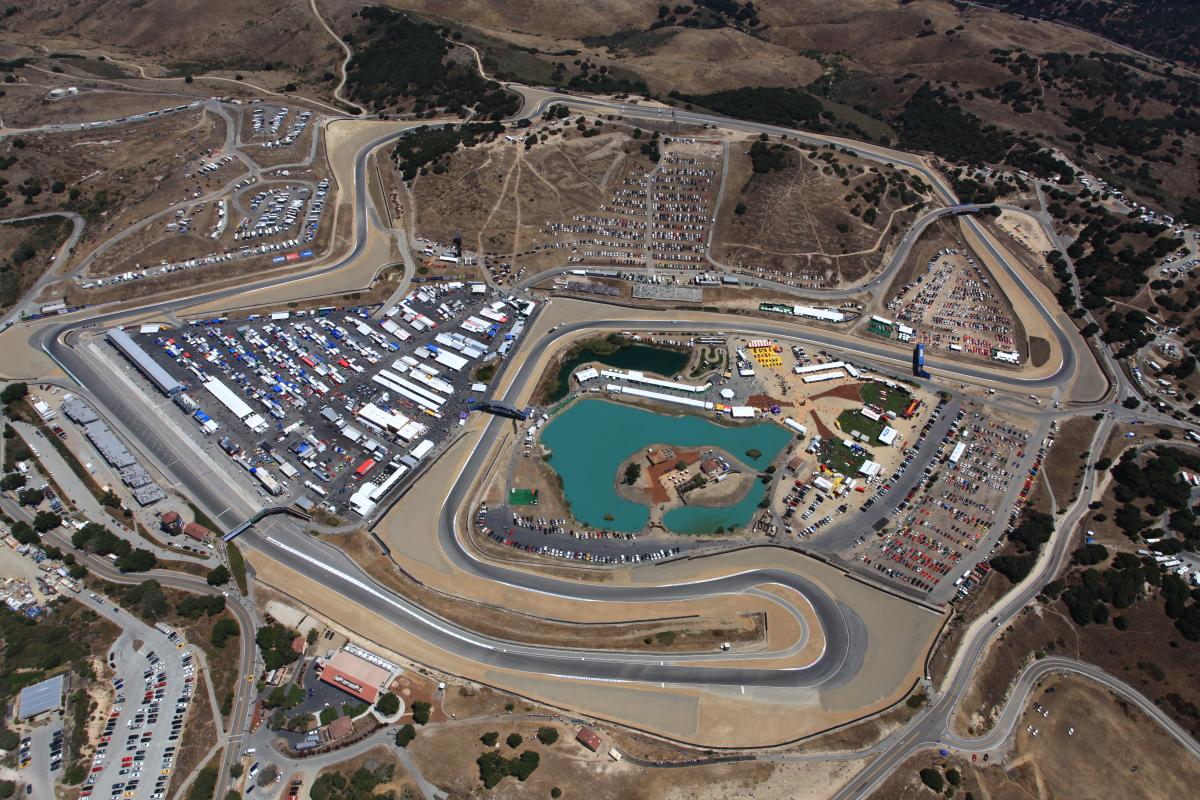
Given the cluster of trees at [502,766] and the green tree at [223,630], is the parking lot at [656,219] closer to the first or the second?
the green tree at [223,630]

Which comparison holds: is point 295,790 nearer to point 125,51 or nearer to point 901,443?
point 901,443

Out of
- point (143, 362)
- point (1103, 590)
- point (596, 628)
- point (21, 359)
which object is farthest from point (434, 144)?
point (1103, 590)

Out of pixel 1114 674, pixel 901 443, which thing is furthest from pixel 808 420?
pixel 1114 674

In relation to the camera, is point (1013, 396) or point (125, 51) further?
point (125, 51)

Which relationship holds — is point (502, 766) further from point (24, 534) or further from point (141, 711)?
point (24, 534)

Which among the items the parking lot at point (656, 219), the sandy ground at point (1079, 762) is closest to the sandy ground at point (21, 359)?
the parking lot at point (656, 219)

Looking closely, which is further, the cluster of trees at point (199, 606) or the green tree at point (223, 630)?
the cluster of trees at point (199, 606)
